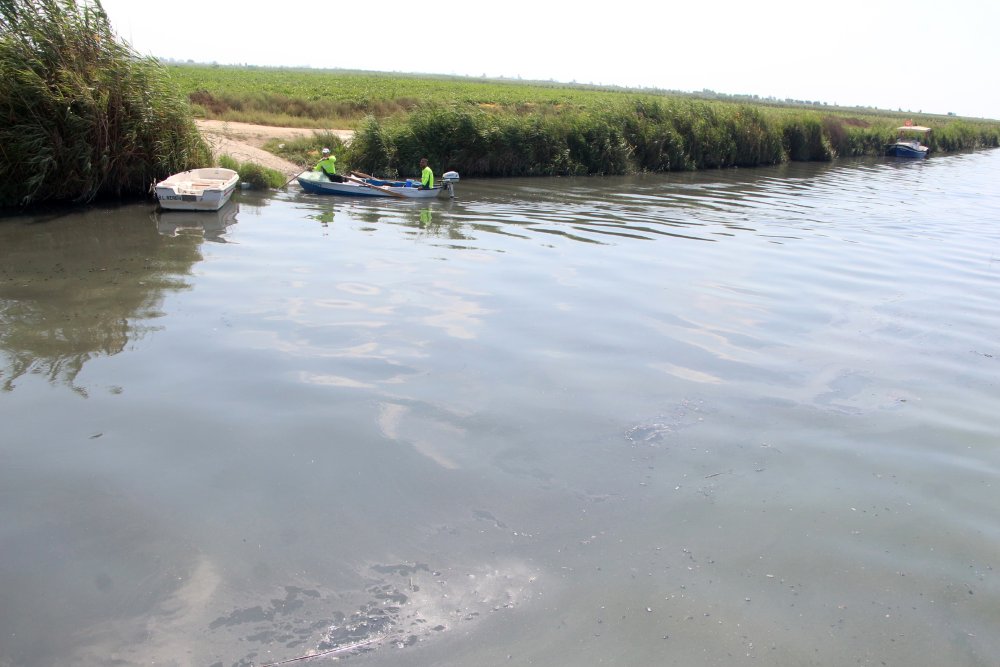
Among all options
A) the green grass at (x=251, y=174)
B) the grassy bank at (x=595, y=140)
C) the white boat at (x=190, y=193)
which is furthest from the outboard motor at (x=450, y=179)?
the white boat at (x=190, y=193)

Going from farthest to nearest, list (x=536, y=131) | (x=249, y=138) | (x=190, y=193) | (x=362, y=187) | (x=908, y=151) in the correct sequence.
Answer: (x=908, y=151)
(x=536, y=131)
(x=249, y=138)
(x=362, y=187)
(x=190, y=193)

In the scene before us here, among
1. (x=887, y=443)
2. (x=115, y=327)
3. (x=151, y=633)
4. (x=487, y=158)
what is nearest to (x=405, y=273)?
(x=115, y=327)

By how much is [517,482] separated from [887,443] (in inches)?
149

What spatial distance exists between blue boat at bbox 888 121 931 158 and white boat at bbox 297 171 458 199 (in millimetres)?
39983

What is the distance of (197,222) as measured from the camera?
1689cm

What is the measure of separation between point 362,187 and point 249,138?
28.2 ft

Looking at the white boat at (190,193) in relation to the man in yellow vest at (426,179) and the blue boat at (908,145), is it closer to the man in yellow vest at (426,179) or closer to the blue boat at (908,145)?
the man in yellow vest at (426,179)

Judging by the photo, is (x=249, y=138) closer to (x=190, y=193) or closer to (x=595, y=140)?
(x=190, y=193)

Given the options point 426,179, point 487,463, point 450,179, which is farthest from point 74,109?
point 487,463

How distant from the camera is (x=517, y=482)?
247 inches

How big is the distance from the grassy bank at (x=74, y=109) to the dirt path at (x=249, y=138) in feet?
9.54

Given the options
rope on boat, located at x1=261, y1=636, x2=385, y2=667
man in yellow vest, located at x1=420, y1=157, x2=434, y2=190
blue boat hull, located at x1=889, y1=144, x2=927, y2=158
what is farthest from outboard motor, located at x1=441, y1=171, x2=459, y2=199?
blue boat hull, located at x1=889, y1=144, x2=927, y2=158

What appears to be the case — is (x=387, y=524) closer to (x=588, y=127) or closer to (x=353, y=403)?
(x=353, y=403)

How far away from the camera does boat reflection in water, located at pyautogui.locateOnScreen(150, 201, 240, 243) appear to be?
15820 mm
